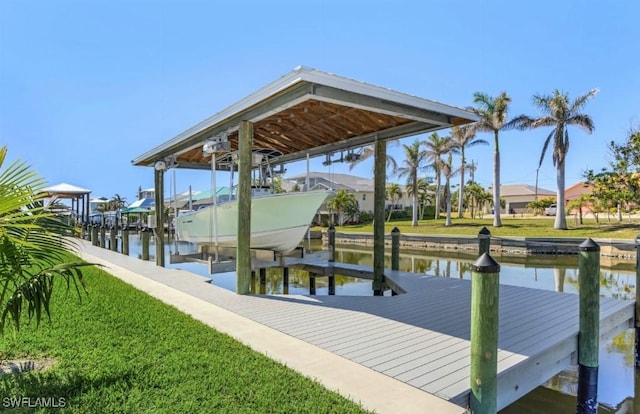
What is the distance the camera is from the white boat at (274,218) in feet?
24.6

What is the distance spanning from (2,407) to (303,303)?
3.90 meters

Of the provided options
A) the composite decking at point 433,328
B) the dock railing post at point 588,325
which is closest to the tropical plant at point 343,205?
the composite decking at point 433,328

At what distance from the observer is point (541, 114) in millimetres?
26219

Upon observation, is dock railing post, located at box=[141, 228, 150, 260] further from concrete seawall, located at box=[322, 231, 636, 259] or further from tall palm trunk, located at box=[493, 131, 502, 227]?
tall palm trunk, located at box=[493, 131, 502, 227]

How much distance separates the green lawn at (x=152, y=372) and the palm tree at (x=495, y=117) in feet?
91.4

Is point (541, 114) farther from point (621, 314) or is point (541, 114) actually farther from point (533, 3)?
point (621, 314)

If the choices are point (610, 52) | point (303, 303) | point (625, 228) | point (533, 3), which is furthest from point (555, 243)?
point (303, 303)

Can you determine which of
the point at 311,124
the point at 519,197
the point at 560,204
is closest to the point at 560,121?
the point at 560,204

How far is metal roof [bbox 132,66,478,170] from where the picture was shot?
5.10 metres

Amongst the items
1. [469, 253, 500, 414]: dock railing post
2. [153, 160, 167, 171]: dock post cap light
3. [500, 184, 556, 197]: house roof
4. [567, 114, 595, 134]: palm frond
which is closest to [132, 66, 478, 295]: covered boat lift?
[153, 160, 167, 171]: dock post cap light

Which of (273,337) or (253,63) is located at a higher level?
(253,63)

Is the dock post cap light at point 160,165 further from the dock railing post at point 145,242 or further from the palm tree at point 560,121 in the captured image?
the palm tree at point 560,121

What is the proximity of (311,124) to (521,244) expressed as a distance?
17.3m

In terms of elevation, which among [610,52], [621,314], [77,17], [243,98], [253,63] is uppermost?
[610,52]
